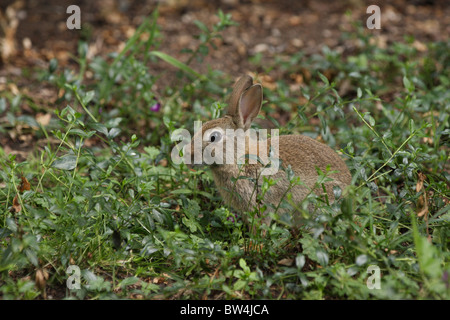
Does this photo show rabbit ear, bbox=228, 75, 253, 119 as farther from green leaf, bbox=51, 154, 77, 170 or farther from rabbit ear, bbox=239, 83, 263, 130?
green leaf, bbox=51, 154, 77, 170

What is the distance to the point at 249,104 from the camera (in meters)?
3.84

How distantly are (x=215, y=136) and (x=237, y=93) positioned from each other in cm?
38

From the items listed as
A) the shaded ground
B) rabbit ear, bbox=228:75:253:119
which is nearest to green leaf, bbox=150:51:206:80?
the shaded ground

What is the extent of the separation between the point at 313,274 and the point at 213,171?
4.28 ft

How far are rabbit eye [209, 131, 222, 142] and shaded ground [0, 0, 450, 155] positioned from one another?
2360mm

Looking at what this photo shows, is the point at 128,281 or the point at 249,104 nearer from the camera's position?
the point at 128,281

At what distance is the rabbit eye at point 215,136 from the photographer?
374cm

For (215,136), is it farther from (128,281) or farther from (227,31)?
(227,31)

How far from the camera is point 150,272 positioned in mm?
3223

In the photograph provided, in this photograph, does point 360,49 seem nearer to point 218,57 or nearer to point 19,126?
point 218,57

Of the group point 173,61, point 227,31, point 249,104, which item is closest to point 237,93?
point 249,104

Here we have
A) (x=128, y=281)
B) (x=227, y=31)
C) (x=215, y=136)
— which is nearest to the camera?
(x=128, y=281)

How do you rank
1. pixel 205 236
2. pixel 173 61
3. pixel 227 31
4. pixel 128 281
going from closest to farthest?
pixel 128 281 → pixel 205 236 → pixel 173 61 → pixel 227 31
